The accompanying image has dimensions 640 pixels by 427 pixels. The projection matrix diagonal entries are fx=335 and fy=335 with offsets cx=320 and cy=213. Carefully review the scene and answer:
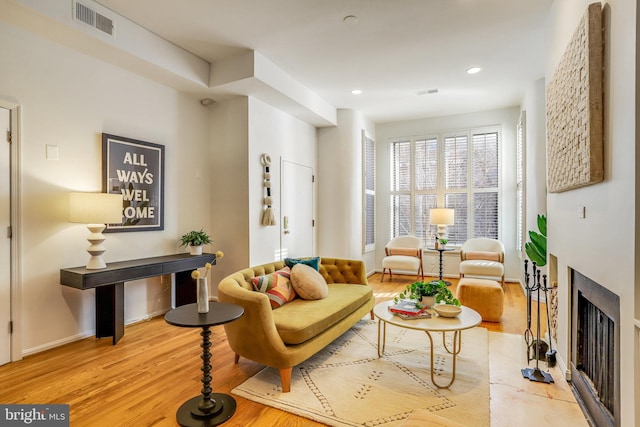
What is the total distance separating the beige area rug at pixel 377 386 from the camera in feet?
6.70

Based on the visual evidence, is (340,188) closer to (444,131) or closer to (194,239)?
(444,131)

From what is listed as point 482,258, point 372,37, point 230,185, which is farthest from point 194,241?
point 482,258

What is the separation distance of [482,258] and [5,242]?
5.97 metres

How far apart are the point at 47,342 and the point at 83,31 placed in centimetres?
276

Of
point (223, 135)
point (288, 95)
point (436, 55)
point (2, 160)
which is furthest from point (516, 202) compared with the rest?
point (2, 160)

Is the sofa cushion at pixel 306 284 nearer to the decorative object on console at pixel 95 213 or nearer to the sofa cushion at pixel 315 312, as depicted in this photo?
the sofa cushion at pixel 315 312

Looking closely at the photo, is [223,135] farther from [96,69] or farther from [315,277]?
[315,277]

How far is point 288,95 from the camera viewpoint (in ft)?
14.7

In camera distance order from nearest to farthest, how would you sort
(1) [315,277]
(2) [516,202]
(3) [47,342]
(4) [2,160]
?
1. (4) [2,160]
2. (3) [47,342]
3. (1) [315,277]
4. (2) [516,202]

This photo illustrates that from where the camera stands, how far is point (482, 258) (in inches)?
217

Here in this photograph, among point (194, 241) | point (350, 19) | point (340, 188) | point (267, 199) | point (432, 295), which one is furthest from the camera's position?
point (340, 188)

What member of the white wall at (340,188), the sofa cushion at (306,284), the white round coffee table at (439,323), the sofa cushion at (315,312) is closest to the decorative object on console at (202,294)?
the sofa cushion at (315,312)

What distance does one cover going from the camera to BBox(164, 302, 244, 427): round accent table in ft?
6.36

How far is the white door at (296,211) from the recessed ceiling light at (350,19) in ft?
7.57
